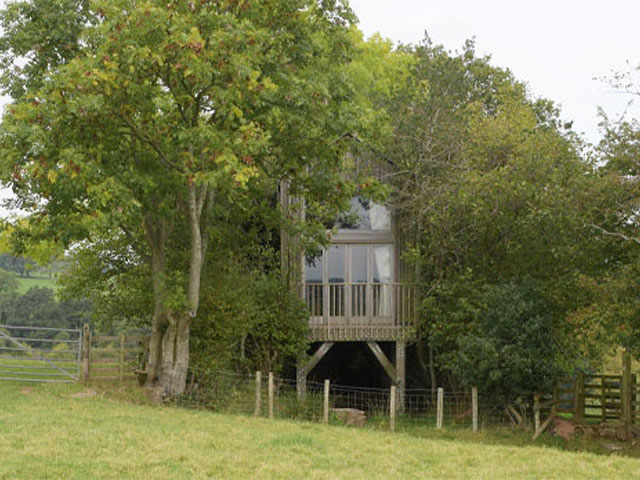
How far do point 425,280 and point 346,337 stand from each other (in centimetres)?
282

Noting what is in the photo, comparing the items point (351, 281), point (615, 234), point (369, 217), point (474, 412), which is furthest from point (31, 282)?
point (615, 234)

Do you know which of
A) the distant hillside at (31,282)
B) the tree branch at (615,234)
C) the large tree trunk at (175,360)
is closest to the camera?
the tree branch at (615,234)

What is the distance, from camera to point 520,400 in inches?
779

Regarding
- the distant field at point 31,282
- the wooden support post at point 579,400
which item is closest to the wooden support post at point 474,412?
the wooden support post at point 579,400

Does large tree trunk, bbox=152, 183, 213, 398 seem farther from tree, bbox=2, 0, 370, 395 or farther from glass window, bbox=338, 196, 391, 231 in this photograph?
glass window, bbox=338, 196, 391, 231

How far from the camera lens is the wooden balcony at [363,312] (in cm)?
2312

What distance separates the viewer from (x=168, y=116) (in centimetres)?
1748

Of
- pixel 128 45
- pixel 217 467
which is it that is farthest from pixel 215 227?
pixel 217 467

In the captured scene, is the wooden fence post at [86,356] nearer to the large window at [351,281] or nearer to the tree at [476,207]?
the large window at [351,281]

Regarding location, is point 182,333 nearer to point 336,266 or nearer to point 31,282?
point 336,266

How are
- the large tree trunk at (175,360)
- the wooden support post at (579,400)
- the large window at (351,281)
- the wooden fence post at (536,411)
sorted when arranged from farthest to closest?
the large window at (351,281), the wooden support post at (579,400), the large tree trunk at (175,360), the wooden fence post at (536,411)

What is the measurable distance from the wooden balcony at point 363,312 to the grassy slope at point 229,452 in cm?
632

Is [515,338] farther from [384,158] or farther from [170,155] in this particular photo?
[170,155]

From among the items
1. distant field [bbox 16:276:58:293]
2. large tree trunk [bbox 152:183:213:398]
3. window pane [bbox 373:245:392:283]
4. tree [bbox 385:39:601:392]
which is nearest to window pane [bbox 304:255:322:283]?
window pane [bbox 373:245:392:283]
